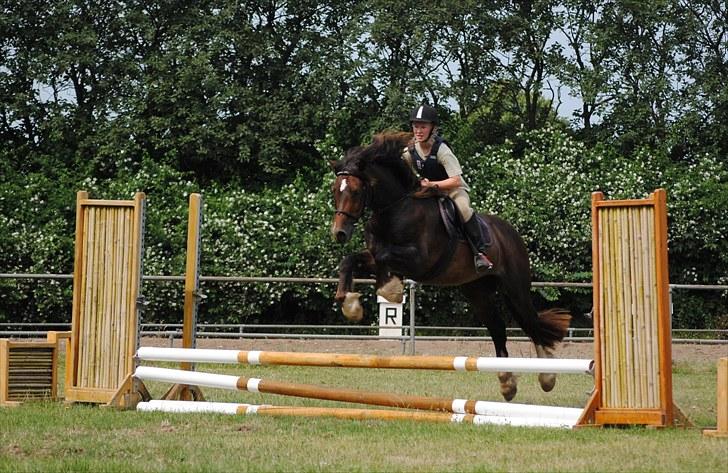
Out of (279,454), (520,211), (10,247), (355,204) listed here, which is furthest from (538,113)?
(279,454)

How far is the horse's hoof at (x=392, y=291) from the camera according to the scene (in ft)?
27.8

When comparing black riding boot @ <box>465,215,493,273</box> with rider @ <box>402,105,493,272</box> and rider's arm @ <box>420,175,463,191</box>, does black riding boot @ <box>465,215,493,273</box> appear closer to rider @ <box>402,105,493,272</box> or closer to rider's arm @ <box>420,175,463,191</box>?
rider @ <box>402,105,493,272</box>

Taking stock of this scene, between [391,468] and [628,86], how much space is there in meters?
21.8

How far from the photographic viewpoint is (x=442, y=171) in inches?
362

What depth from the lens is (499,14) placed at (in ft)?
86.6

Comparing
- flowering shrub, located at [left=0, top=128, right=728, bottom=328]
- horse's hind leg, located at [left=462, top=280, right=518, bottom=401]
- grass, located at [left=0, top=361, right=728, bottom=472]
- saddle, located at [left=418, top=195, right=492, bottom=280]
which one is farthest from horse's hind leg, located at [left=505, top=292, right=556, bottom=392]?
flowering shrub, located at [left=0, top=128, right=728, bottom=328]

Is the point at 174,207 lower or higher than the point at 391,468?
higher

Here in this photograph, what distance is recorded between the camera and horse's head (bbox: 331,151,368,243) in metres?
8.05

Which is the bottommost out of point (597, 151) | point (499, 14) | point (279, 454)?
point (279, 454)

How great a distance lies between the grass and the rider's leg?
83.7 inches

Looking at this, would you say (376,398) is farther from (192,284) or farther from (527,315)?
(527,315)

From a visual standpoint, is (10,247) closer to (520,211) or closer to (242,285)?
(242,285)

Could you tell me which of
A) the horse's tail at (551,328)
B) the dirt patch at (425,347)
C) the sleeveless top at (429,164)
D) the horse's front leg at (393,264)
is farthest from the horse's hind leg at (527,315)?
the dirt patch at (425,347)

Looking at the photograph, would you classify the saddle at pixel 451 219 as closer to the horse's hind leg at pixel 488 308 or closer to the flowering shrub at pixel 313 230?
the horse's hind leg at pixel 488 308
